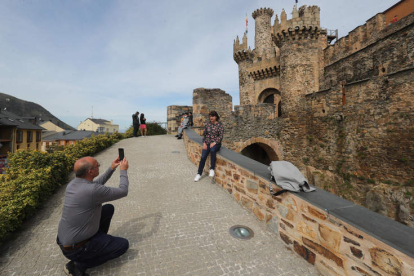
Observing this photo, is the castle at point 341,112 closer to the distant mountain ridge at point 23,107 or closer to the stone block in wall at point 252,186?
the stone block in wall at point 252,186

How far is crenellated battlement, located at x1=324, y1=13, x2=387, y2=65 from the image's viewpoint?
12148mm

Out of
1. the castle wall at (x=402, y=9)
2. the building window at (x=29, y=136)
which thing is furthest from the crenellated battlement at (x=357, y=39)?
the building window at (x=29, y=136)

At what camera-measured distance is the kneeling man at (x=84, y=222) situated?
6.50ft

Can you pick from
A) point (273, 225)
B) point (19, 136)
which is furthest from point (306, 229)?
point (19, 136)

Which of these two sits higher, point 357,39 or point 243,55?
point 243,55

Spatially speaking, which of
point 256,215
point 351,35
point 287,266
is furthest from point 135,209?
point 351,35

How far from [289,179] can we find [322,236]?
747 mm

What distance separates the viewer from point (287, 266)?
2.33m

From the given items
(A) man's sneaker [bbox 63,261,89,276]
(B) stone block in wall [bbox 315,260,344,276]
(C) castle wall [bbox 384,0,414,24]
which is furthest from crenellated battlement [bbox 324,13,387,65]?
(A) man's sneaker [bbox 63,261,89,276]

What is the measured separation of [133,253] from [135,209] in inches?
48.1

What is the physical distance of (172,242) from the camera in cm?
271

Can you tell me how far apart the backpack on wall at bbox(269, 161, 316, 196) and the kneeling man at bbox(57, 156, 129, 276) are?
6.81 ft

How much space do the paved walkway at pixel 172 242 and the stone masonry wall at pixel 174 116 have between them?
448 inches

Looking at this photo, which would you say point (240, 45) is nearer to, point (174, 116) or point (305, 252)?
point (174, 116)
